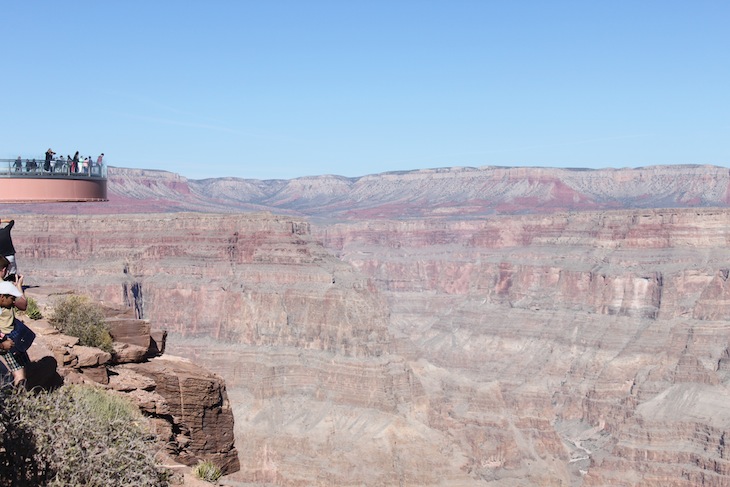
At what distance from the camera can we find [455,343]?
145125mm

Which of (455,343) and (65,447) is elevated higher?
(65,447)

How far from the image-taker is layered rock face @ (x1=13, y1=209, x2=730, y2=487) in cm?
8262

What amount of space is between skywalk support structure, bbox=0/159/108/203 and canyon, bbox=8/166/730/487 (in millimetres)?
45446

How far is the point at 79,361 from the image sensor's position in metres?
20.2

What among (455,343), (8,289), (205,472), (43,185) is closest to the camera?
(8,289)

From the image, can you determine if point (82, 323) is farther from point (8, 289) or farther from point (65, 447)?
point (65, 447)

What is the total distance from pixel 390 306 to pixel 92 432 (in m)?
163

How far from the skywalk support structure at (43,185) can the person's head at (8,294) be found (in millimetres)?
5757

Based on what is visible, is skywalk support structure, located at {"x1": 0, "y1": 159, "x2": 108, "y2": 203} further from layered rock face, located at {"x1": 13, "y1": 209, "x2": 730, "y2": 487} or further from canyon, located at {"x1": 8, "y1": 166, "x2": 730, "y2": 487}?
layered rock face, located at {"x1": 13, "y1": 209, "x2": 730, "y2": 487}

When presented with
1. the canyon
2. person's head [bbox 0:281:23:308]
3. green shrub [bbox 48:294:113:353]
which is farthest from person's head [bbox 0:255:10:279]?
the canyon

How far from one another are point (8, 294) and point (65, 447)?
2623mm

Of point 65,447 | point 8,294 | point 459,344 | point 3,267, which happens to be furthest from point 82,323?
point 459,344

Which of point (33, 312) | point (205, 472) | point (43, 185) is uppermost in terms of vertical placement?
point (43, 185)

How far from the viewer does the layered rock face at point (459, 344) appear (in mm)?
82625
